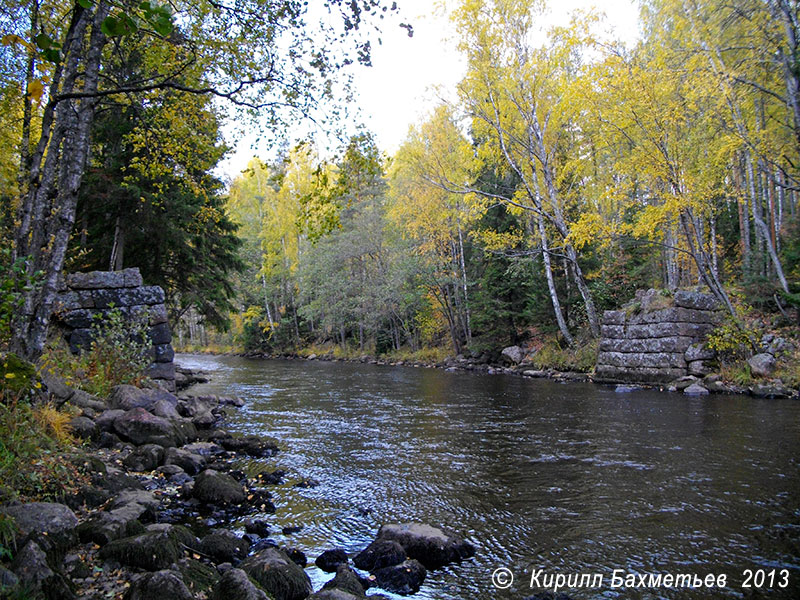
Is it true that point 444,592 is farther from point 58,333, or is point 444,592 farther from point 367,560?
point 58,333

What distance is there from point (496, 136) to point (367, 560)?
57.3ft

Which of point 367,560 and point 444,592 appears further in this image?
point 367,560

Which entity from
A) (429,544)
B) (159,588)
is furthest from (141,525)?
(429,544)

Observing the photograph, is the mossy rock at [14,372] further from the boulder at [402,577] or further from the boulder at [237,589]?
the boulder at [402,577]

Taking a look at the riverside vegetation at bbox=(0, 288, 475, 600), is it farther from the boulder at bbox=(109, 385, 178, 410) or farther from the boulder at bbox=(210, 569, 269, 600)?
the boulder at bbox=(109, 385, 178, 410)

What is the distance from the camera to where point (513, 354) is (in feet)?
69.5

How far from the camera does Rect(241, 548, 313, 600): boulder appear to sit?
3.28 metres

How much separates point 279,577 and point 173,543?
839 mm

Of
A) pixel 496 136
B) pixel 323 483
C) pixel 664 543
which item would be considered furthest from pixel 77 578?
pixel 496 136

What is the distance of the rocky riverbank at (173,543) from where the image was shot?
9.68 feet

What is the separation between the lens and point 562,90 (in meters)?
16.2

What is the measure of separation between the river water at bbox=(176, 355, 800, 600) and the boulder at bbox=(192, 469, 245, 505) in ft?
1.49

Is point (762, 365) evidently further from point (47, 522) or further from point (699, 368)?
point (47, 522)

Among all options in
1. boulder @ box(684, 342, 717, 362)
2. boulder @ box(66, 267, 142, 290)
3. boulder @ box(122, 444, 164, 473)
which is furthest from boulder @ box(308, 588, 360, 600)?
boulder @ box(684, 342, 717, 362)
